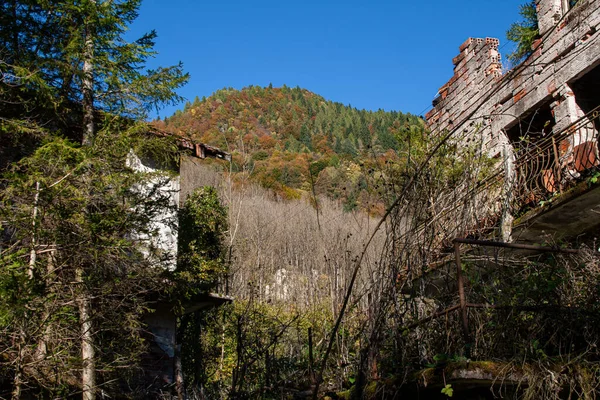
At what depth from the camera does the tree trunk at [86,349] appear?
782cm

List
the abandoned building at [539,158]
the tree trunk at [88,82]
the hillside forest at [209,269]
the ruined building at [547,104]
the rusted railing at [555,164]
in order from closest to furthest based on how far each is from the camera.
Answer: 1. the hillside forest at [209,269]
2. the abandoned building at [539,158]
3. the rusted railing at [555,164]
4. the ruined building at [547,104]
5. the tree trunk at [88,82]

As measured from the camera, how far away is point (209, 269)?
12812mm

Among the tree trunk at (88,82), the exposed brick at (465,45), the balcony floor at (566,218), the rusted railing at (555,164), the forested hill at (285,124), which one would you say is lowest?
the balcony floor at (566,218)

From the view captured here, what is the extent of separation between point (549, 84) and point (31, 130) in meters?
7.62

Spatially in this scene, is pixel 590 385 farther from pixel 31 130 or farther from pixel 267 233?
pixel 267 233

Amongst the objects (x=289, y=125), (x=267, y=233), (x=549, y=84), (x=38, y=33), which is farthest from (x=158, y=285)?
(x=289, y=125)

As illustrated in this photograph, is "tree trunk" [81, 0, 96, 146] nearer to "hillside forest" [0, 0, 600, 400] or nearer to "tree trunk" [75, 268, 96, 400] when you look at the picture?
"hillside forest" [0, 0, 600, 400]

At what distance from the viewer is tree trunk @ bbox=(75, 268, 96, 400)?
25.6 ft

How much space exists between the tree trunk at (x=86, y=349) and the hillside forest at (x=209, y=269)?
1.3 inches

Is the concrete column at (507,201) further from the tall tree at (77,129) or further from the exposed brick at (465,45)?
the tall tree at (77,129)

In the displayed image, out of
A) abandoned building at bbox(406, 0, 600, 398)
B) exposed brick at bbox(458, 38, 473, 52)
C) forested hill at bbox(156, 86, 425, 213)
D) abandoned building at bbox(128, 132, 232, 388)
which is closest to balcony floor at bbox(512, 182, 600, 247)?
abandoned building at bbox(406, 0, 600, 398)

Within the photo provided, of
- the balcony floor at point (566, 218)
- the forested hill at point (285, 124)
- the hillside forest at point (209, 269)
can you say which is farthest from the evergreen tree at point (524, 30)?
the forested hill at point (285, 124)

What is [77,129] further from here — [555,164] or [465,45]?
[555,164]

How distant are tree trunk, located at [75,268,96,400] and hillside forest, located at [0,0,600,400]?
0.10 feet
